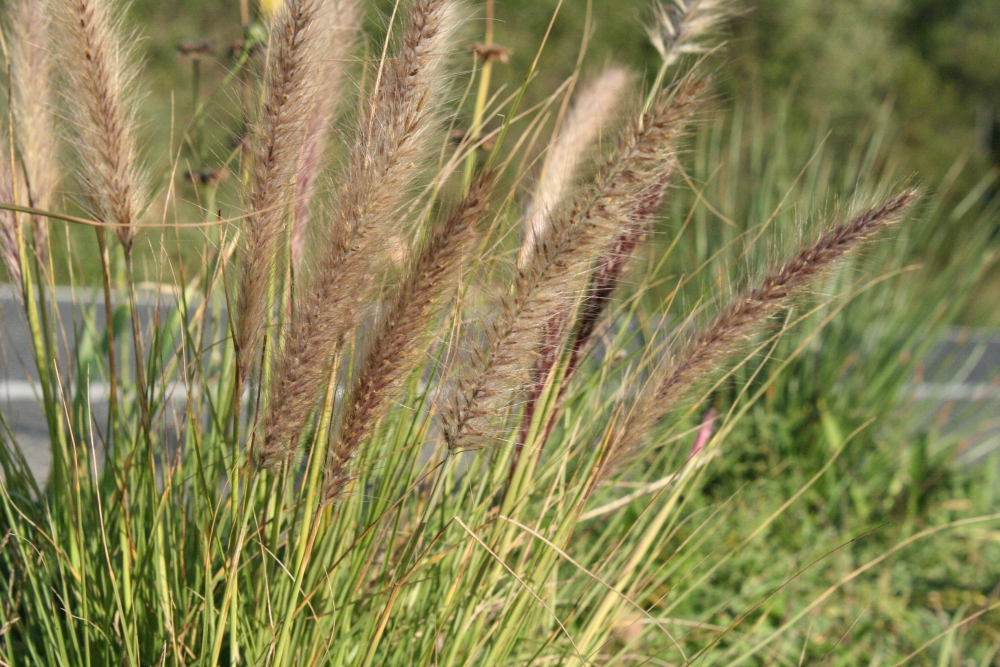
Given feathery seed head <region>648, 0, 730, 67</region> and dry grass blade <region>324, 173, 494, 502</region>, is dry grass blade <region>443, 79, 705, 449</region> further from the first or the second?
feathery seed head <region>648, 0, 730, 67</region>

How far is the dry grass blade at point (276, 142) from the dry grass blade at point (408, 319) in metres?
0.20

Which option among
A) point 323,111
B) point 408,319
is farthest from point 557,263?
point 323,111

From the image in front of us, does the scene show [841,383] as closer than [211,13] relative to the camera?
Yes

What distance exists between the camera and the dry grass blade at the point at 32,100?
160 cm

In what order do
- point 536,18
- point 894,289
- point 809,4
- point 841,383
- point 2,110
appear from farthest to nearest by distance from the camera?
point 809,4 < point 536,18 < point 894,289 < point 841,383 < point 2,110

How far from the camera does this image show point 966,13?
22562 mm

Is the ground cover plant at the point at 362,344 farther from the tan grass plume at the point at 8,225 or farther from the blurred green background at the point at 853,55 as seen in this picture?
the blurred green background at the point at 853,55

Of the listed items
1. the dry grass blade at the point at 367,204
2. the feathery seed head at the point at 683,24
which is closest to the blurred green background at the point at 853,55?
the feathery seed head at the point at 683,24

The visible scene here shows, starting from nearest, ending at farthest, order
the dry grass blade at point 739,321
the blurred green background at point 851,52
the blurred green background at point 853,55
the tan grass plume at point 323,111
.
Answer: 1. the dry grass blade at point 739,321
2. the tan grass plume at point 323,111
3. the blurred green background at point 853,55
4. the blurred green background at point 851,52

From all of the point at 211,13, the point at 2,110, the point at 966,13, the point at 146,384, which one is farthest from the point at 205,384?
the point at 966,13

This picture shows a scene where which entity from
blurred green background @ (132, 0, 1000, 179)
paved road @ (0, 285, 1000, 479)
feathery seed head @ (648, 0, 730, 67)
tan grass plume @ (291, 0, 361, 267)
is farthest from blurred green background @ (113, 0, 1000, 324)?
tan grass plume @ (291, 0, 361, 267)

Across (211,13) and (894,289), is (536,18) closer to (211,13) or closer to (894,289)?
(211,13)

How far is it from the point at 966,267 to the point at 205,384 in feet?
11.2

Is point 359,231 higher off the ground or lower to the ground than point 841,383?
higher
